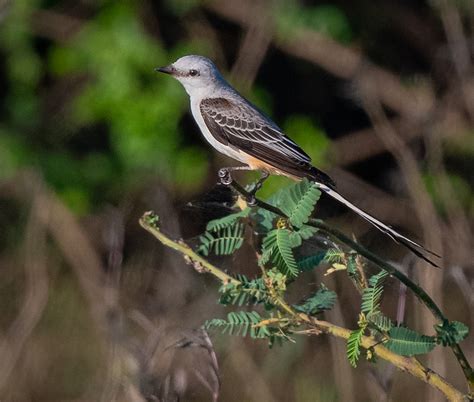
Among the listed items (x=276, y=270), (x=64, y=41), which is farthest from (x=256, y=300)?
(x=64, y=41)

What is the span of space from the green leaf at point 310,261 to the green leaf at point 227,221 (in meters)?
0.24

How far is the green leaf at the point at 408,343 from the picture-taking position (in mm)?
2738

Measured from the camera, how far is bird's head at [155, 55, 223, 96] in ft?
18.4

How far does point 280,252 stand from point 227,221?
343 mm

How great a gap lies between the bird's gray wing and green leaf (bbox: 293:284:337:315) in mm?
1536

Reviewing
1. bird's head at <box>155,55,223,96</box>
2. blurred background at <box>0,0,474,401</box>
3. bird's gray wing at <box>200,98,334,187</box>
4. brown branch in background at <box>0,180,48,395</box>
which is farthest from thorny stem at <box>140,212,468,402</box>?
blurred background at <box>0,0,474,401</box>

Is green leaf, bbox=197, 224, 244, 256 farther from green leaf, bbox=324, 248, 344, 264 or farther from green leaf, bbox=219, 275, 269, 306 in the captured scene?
green leaf, bbox=324, 248, 344, 264

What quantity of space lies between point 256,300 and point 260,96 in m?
6.23

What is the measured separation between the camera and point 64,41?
9.94m

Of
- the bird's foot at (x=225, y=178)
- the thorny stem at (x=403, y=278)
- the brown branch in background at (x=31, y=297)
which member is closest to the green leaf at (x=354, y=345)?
the thorny stem at (x=403, y=278)

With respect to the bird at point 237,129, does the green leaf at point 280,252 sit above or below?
above

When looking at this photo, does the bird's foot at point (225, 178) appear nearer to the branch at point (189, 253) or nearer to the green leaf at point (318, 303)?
the branch at point (189, 253)

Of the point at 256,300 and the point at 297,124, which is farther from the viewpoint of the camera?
the point at 297,124

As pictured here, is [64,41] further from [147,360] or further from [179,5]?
[147,360]
